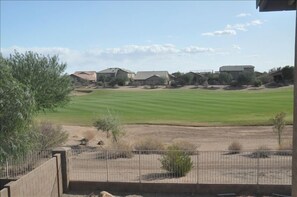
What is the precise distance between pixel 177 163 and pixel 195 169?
159cm

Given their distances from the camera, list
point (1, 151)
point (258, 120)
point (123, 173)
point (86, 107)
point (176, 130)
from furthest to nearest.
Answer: point (86, 107) → point (258, 120) → point (176, 130) → point (123, 173) → point (1, 151)

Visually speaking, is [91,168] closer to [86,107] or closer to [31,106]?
[31,106]

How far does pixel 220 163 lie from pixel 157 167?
10.5 ft

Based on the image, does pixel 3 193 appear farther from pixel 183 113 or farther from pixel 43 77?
pixel 183 113

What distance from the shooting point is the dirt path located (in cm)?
3336

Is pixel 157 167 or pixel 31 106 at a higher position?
pixel 31 106

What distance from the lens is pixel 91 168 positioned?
21.5 m

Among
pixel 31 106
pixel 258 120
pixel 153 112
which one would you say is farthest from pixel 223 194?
pixel 153 112

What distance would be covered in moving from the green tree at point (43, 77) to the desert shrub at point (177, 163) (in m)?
11.9

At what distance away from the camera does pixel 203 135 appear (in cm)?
3797

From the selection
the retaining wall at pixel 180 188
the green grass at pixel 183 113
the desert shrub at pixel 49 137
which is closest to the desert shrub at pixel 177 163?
the retaining wall at pixel 180 188

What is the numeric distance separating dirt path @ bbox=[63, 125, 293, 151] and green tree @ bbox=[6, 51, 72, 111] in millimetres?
5172

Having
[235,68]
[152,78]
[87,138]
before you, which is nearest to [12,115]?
[87,138]

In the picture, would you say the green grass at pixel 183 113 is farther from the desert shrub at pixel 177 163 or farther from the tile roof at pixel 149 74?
the tile roof at pixel 149 74
